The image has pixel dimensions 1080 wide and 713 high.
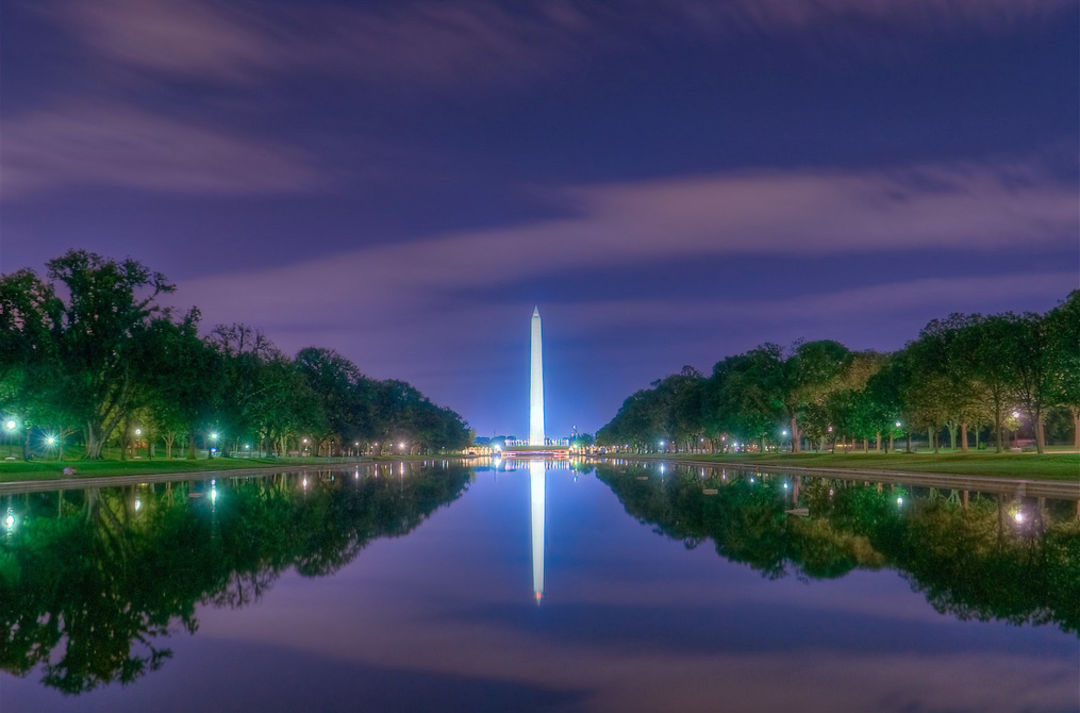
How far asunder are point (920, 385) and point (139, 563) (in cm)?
6787

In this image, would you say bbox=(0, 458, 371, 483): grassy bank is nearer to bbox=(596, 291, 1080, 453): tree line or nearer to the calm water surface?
the calm water surface

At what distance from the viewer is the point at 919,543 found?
69.1 feet

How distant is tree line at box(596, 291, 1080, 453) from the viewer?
2491 inches

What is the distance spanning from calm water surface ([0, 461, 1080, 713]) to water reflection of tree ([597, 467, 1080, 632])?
10 cm

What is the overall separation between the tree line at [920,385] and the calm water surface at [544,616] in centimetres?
4098

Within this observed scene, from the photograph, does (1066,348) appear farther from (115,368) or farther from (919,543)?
(115,368)

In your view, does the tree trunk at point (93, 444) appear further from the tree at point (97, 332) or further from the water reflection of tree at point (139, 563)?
the water reflection of tree at point (139, 563)

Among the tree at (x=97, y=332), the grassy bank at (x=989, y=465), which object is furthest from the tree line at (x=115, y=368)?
the grassy bank at (x=989, y=465)

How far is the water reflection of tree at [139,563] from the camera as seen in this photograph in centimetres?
1105

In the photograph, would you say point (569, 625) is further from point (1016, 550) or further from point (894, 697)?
point (1016, 550)

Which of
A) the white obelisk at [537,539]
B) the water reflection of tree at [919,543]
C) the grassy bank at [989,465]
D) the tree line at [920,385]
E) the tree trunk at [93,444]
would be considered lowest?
the white obelisk at [537,539]

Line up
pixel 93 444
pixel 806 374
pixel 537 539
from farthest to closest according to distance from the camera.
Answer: pixel 806 374 → pixel 93 444 → pixel 537 539

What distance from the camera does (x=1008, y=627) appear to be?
12094 mm

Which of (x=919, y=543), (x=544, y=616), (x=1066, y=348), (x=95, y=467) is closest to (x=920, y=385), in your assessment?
(x=1066, y=348)
